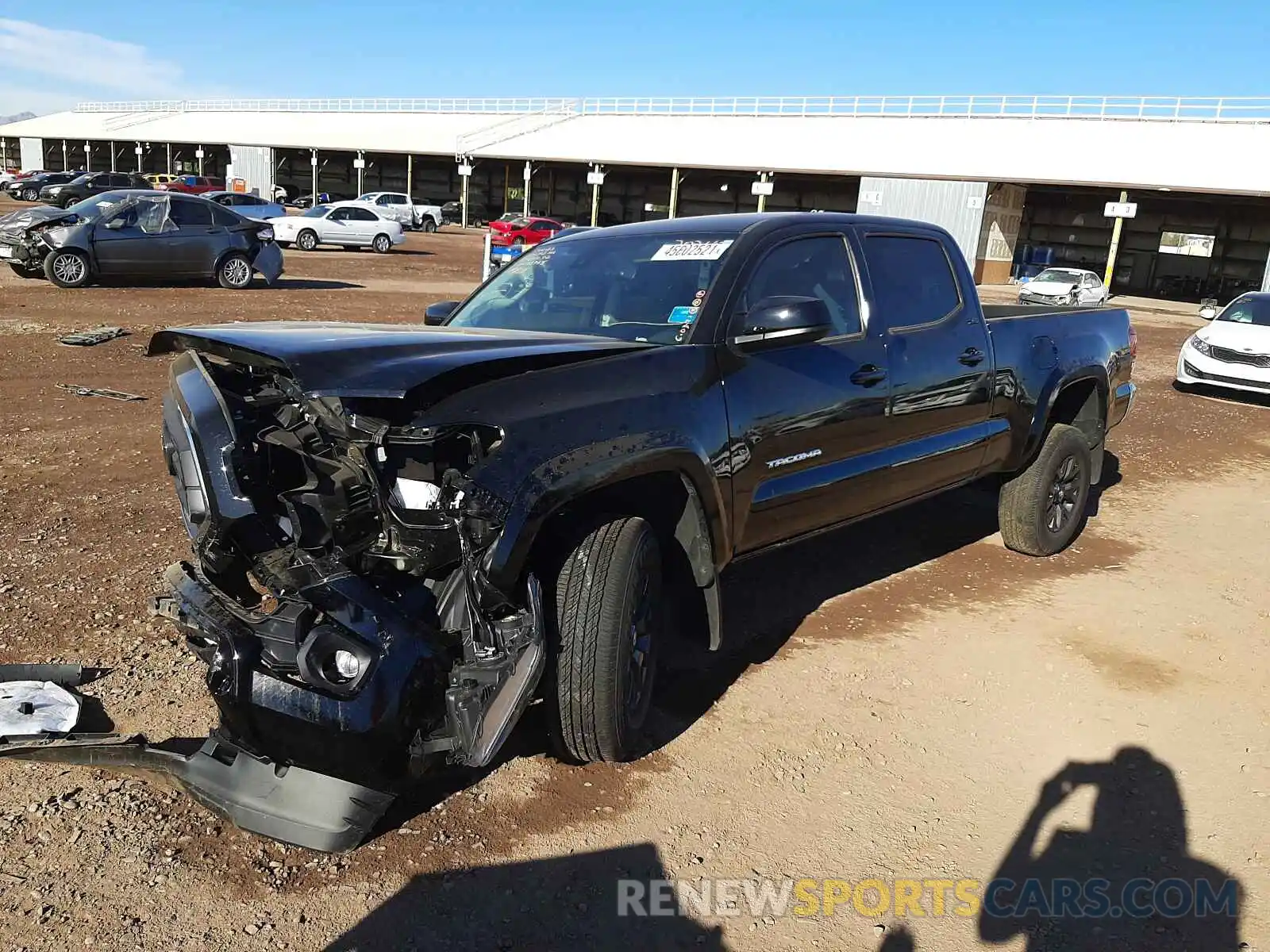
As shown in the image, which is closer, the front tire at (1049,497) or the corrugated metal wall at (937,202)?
the front tire at (1049,497)

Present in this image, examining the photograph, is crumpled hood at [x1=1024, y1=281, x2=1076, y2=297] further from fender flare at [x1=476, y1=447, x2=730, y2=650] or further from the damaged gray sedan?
fender flare at [x1=476, y1=447, x2=730, y2=650]

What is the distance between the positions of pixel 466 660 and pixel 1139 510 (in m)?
6.34

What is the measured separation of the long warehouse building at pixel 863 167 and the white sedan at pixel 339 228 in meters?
13.5

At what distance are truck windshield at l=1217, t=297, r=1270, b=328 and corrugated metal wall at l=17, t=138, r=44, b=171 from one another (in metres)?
77.8

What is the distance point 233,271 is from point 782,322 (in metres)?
16.1

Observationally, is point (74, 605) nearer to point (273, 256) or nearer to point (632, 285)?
point (632, 285)

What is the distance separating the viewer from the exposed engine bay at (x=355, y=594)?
2.56m

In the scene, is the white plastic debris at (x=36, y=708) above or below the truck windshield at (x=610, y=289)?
below

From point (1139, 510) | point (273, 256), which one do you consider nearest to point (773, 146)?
point (273, 256)

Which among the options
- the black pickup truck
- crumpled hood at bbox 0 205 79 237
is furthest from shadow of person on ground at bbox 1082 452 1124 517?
crumpled hood at bbox 0 205 79 237

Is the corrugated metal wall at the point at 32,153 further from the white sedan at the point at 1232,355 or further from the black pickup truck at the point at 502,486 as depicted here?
the black pickup truck at the point at 502,486

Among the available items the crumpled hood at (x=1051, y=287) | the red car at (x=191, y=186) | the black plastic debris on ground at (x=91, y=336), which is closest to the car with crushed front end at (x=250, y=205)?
the red car at (x=191, y=186)

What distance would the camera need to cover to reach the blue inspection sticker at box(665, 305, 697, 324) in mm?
3691

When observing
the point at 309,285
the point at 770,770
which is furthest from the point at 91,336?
the point at 770,770
